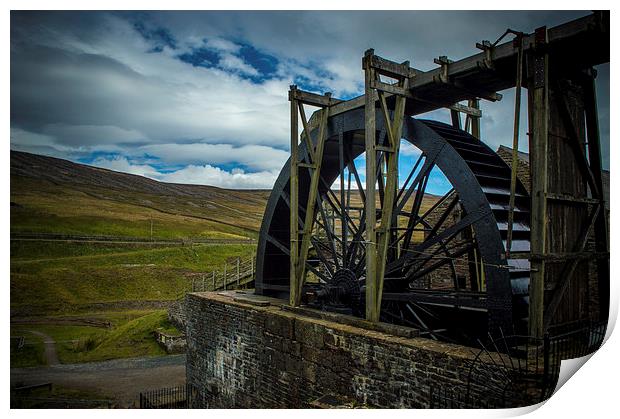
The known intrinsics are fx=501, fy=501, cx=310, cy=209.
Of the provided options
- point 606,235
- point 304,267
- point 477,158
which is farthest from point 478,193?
point 304,267

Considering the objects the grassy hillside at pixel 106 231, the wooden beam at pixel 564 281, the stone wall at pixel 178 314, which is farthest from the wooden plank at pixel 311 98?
the stone wall at pixel 178 314

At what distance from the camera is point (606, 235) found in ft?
22.2

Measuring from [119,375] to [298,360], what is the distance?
9.27 meters

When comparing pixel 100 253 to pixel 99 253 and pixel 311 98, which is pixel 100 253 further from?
pixel 311 98

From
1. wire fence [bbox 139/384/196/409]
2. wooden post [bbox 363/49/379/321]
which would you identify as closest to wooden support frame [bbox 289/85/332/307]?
wooden post [bbox 363/49/379/321]

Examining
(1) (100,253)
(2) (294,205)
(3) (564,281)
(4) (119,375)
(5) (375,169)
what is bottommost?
(4) (119,375)

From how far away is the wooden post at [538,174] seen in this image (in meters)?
5.42

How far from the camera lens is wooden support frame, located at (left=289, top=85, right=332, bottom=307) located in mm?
8828

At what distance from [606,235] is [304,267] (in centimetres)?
469

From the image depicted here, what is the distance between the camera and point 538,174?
5543mm

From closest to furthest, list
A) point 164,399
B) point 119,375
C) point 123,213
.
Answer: point 164,399 → point 119,375 → point 123,213

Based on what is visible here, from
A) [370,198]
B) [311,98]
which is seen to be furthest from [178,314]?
[370,198]

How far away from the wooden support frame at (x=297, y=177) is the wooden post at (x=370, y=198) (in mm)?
1643

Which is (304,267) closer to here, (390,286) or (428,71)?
(390,286)
